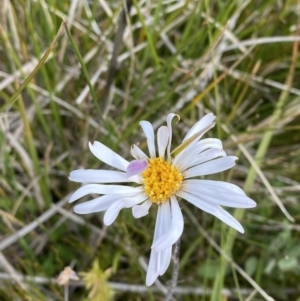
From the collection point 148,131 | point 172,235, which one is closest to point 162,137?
point 148,131

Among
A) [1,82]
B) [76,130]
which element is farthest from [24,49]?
[76,130]

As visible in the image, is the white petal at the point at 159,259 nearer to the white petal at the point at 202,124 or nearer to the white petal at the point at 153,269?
the white petal at the point at 153,269

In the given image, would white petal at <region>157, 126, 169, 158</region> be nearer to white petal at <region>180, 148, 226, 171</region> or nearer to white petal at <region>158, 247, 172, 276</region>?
white petal at <region>180, 148, 226, 171</region>

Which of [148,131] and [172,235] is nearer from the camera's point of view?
[172,235]

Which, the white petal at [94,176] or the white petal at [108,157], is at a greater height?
the white petal at [108,157]

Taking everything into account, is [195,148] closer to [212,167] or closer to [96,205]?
[212,167]

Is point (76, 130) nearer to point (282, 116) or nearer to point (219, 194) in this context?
point (282, 116)

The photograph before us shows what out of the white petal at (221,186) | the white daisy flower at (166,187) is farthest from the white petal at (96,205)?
the white petal at (221,186)

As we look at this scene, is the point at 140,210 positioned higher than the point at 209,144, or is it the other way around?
the point at 209,144
